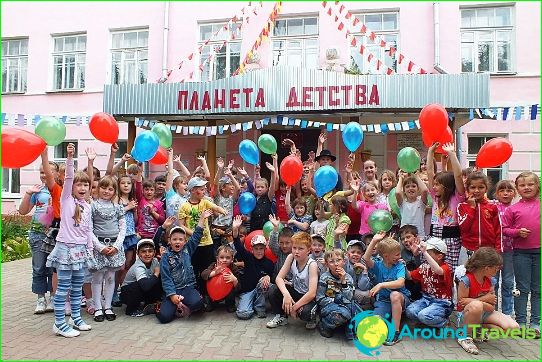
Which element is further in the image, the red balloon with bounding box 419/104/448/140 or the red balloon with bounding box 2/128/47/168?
the red balloon with bounding box 419/104/448/140

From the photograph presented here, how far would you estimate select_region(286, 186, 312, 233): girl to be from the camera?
4.44 metres

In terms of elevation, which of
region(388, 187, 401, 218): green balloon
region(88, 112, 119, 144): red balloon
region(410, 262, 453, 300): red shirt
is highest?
region(88, 112, 119, 144): red balloon

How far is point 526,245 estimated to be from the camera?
379 centimetres

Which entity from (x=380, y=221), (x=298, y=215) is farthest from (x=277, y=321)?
(x=380, y=221)

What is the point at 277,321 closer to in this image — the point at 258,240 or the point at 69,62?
the point at 258,240

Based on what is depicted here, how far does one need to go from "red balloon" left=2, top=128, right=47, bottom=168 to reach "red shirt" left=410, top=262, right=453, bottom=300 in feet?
11.5

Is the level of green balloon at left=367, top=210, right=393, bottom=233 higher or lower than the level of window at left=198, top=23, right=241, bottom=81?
lower

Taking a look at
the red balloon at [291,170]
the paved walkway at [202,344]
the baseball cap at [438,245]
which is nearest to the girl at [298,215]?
the red balloon at [291,170]

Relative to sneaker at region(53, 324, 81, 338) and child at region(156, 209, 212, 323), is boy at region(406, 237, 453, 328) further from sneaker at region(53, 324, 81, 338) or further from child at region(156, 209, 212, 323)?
sneaker at region(53, 324, 81, 338)

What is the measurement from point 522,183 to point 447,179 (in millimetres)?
658

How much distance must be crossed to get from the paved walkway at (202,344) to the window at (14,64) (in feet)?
35.5

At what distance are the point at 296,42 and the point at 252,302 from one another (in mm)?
8476

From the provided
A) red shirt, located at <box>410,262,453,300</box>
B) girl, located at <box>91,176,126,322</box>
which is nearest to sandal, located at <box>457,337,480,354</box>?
red shirt, located at <box>410,262,453,300</box>

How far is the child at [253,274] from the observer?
4.19 m
